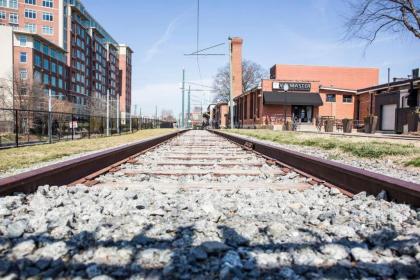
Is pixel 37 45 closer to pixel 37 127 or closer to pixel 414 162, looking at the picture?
pixel 37 127

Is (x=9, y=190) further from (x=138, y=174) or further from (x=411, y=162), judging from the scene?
(x=411, y=162)

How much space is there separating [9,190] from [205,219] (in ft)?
6.34

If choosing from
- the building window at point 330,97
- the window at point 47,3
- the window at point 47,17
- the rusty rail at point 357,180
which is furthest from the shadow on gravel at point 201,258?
the window at point 47,3

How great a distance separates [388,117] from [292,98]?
10.5 meters

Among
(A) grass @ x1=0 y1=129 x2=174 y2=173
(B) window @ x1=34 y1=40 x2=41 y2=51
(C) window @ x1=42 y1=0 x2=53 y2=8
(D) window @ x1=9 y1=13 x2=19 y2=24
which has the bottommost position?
(A) grass @ x1=0 y1=129 x2=174 y2=173

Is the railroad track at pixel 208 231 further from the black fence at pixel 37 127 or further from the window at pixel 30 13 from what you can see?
the window at pixel 30 13

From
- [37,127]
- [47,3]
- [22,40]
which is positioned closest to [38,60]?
[22,40]

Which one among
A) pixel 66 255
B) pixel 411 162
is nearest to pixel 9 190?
pixel 66 255

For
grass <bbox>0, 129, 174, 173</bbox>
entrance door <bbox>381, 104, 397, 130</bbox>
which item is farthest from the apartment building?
grass <bbox>0, 129, 174, 173</bbox>

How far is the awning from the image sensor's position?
36400 millimetres

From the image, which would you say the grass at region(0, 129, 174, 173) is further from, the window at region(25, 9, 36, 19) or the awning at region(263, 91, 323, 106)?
the window at region(25, 9, 36, 19)

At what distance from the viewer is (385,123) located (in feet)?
98.5

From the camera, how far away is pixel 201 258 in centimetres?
184

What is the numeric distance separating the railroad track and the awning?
3321 centimetres
